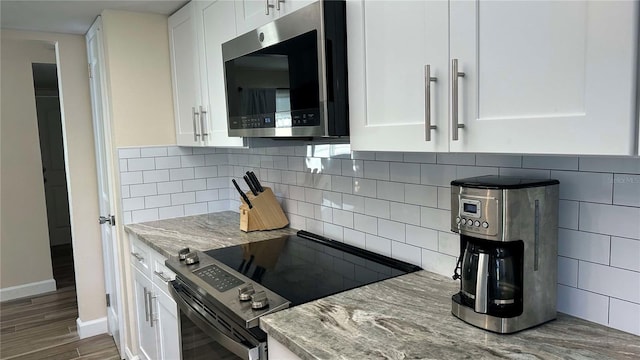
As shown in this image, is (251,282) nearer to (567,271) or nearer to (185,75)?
(567,271)

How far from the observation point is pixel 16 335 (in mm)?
3492

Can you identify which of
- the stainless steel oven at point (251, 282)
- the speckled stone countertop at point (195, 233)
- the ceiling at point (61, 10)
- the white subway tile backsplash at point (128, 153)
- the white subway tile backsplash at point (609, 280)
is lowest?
the stainless steel oven at point (251, 282)

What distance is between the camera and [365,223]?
1.92m

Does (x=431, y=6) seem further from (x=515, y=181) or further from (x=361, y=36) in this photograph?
(x=515, y=181)

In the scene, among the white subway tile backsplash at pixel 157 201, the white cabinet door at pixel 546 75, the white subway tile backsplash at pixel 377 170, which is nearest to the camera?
the white cabinet door at pixel 546 75

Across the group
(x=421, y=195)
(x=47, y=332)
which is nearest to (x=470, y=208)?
(x=421, y=195)

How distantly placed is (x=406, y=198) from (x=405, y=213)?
0.06m

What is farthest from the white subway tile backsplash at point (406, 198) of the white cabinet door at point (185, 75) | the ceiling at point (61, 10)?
the ceiling at point (61, 10)

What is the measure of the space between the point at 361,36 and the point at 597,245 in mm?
841

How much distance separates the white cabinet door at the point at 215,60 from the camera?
2.10 meters

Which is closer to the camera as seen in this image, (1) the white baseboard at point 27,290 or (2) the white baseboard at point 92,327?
(2) the white baseboard at point 92,327

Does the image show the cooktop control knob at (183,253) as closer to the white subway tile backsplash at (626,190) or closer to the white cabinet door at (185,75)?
the white cabinet door at (185,75)

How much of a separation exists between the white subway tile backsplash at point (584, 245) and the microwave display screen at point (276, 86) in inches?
30.7

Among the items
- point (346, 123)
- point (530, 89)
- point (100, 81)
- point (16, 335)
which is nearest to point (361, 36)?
point (346, 123)
